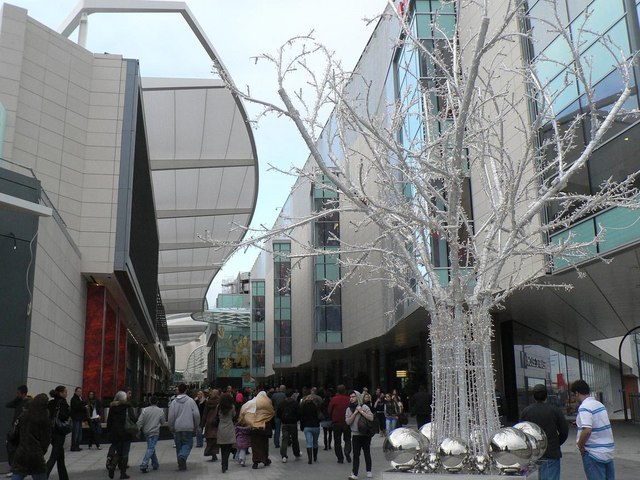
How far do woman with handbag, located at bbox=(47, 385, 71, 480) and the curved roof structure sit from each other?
10093 mm

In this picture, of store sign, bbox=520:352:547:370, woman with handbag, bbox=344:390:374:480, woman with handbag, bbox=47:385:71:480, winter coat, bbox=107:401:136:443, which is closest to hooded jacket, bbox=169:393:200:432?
winter coat, bbox=107:401:136:443

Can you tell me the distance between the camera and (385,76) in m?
29.2

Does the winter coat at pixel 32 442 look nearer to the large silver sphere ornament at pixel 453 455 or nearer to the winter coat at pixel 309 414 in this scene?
the large silver sphere ornament at pixel 453 455

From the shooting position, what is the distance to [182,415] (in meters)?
12.3

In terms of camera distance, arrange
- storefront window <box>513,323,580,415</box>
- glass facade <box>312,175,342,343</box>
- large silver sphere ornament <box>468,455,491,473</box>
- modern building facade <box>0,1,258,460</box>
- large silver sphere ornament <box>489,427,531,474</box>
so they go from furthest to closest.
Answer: glass facade <box>312,175,342,343</box> < storefront window <box>513,323,580,415</box> < modern building facade <box>0,1,258,460</box> < large silver sphere ornament <box>468,455,491,473</box> < large silver sphere ornament <box>489,427,531,474</box>

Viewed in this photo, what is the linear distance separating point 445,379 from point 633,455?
9.06 metres

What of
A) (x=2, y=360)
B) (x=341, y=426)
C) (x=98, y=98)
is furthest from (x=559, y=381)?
(x=2, y=360)

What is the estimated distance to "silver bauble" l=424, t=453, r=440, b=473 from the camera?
663 cm

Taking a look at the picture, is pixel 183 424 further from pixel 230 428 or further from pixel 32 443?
pixel 32 443

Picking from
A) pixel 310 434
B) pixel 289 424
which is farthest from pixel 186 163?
pixel 310 434

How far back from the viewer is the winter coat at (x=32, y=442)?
7.33 meters

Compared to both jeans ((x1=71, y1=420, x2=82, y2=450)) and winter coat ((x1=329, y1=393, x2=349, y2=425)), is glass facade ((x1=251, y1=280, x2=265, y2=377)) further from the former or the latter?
winter coat ((x1=329, y1=393, x2=349, y2=425))

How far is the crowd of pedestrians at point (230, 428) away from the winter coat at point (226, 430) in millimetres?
18

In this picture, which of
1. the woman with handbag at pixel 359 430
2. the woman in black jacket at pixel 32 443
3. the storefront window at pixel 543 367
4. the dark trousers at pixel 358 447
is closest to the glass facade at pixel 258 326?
the storefront window at pixel 543 367
